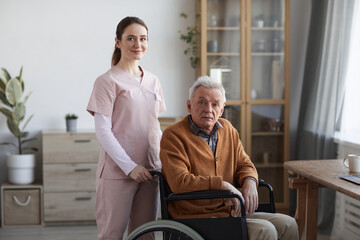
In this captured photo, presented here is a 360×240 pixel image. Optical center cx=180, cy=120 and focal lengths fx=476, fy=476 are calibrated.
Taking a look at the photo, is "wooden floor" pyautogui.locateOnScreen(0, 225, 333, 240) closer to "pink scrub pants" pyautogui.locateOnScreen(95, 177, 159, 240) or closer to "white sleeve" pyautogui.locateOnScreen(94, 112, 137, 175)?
"pink scrub pants" pyautogui.locateOnScreen(95, 177, 159, 240)

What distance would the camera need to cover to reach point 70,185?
12.8ft

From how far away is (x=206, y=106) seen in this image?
2152 millimetres

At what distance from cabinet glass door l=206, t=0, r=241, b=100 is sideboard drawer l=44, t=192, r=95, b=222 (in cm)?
146

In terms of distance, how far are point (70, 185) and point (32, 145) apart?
610 millimetres

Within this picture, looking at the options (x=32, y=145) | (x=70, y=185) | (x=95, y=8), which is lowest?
(x=70, y=185)

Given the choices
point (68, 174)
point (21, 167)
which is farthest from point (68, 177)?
point (21, 167)

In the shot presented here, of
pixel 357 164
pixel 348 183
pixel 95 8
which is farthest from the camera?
pixel 95 8

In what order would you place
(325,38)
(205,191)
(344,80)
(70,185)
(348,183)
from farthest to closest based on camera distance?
(70,185)
(325,38)
(344,80)
(348,183)
(205,191)

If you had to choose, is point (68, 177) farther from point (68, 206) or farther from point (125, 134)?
point (125, 134)

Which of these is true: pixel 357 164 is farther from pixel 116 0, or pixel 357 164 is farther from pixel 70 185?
pixel 116 0

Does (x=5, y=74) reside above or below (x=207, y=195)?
above

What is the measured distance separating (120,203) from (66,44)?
94.9 inches

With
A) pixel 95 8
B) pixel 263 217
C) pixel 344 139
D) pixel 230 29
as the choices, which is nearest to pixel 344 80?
pixel 344 139

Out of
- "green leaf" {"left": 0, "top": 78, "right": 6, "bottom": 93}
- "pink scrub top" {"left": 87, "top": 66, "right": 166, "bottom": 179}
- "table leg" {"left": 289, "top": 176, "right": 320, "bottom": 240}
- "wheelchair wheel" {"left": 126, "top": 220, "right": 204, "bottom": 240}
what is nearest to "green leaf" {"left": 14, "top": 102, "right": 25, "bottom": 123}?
"green leaf" {"left": 0, "top": 78, "right": 6, "bottom": 93}
